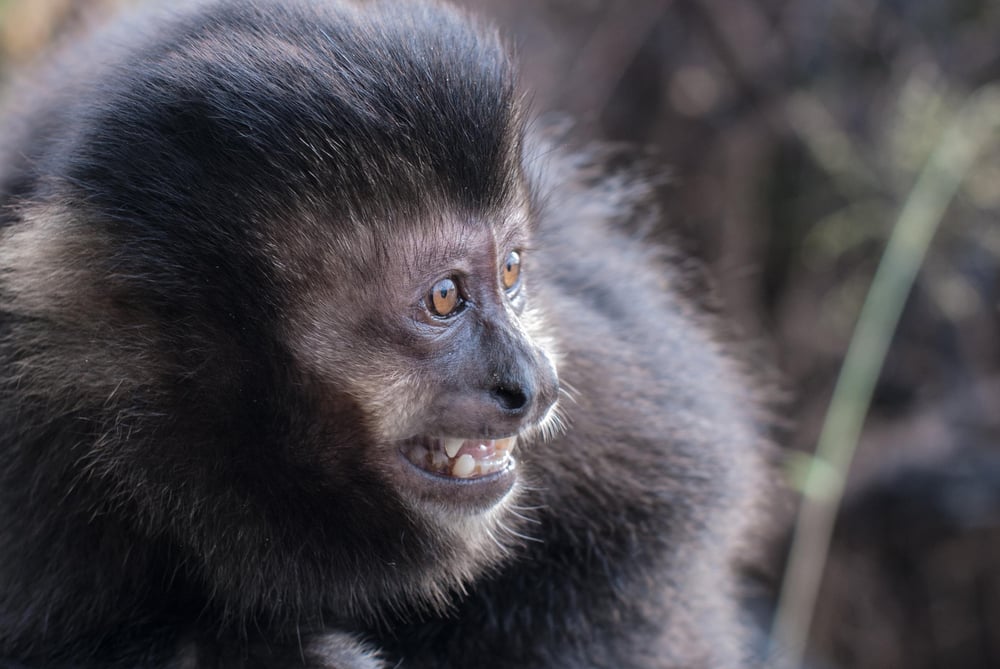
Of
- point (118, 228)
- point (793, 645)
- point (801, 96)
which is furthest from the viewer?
point (801, 96)

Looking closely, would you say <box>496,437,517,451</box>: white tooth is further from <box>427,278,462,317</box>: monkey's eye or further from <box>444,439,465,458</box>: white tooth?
<box>427,278,462,317</box>: monkey's eye

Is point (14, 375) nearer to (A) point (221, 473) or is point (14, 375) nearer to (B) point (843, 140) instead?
(A) point (221, 473)

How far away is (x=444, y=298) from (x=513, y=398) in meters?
0.29

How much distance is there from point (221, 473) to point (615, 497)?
1197mm

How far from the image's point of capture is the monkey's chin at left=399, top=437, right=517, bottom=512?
8.92 feet

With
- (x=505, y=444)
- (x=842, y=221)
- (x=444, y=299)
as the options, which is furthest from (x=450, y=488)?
(x=842, y=221)

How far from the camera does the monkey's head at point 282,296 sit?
250 cm

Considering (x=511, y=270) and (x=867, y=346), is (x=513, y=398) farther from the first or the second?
(x=867, y=346)

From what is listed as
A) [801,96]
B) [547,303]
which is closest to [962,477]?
[801,96]

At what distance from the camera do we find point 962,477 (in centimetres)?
577

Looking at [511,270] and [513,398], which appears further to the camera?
[511,270]

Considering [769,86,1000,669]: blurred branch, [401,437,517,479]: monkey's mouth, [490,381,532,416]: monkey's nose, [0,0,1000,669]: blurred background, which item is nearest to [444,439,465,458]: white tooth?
Answer: [401,437,517,479]: monkey's mouth

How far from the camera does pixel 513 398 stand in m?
2.59

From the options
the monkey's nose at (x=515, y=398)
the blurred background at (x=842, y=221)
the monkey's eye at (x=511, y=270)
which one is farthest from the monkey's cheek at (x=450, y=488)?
the blurred background at (x=842, y=221)
